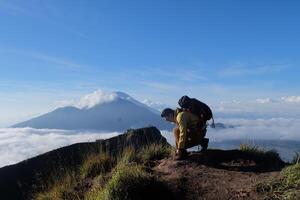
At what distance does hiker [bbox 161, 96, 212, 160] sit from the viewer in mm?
12898

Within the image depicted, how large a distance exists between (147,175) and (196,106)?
3.12 metres

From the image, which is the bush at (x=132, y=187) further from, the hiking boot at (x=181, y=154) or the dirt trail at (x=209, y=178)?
the hiking boot at (x=181, y=154)

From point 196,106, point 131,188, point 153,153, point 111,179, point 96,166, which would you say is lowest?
point 131,188

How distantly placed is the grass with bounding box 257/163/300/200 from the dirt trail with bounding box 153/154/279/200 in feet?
0.60

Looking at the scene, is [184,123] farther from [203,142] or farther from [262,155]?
[262,155]

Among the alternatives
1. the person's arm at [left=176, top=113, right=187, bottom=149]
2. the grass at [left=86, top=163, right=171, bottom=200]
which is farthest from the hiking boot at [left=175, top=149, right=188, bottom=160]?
the grass at [left=86, top=163, right=171, bottom=200]

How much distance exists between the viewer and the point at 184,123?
12906mm

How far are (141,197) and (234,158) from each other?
4160mm

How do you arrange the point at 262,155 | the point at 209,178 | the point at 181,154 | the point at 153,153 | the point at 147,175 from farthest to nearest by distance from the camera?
the point at 153,153
the point at 262,155
the point at 181,154
the point at 209,178
the point at 147,175

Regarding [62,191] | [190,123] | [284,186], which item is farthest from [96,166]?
[284,186]

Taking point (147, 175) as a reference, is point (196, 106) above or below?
above

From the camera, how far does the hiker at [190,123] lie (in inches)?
508

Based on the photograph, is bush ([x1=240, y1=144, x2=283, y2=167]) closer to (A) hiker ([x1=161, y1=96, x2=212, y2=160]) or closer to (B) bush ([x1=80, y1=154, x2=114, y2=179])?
(A) hiker ([x1=161, y1=96, x2=212, y2=160])

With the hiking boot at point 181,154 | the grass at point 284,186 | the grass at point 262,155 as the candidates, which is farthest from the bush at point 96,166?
the grass at point 284,186
